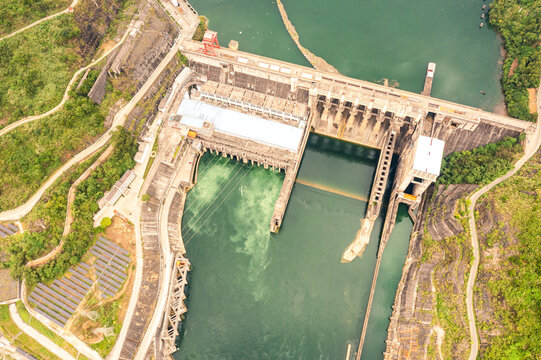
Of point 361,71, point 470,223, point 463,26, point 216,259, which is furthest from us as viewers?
point 463,26

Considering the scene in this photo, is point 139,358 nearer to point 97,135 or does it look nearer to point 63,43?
point 97,135

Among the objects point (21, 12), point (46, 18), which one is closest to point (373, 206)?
point (46, 18)

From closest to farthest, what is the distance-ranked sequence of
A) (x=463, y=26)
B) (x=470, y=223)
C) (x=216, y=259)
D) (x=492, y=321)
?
(x=492, y=321) < (x=470, y=223) < (x=216, y=259) < (x=463, y=26)

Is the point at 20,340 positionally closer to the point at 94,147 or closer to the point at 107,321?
the point at 107,321

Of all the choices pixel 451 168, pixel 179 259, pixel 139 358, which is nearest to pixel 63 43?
pixel 179 259

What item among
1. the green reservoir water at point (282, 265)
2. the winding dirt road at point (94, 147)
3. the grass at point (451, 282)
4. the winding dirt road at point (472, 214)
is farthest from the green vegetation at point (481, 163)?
the winding dirt road at point (94, 147)

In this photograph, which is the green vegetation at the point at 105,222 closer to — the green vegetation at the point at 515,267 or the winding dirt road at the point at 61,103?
the winding dirt road at the point at 61,103

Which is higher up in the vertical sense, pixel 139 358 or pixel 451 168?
pixel 451 168
